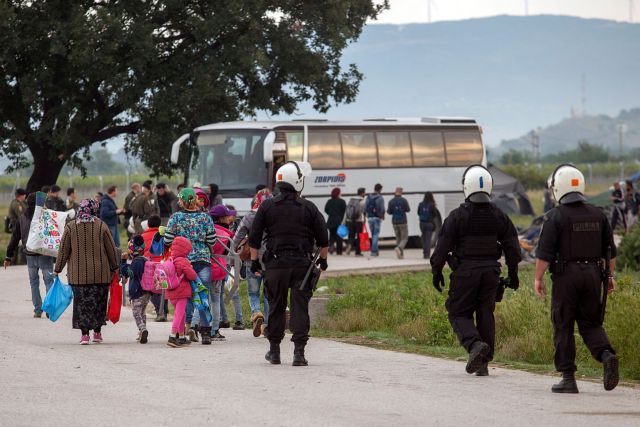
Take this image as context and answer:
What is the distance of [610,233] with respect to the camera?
35.8ft

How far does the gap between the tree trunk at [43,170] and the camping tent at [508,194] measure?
71.1 feet

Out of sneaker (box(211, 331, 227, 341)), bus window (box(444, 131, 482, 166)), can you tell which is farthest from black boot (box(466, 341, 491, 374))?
bus window (box(444, 131, 482, 166))

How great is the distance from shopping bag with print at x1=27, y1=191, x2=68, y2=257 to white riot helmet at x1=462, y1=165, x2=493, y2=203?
8514 millimetres

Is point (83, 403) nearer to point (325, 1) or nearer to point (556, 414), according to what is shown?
point (556, 414)

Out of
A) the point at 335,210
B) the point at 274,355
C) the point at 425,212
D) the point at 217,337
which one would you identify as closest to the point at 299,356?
the point at 274,355

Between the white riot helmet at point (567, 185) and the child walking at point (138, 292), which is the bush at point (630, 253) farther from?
the white riot helmet at point (567, 185)

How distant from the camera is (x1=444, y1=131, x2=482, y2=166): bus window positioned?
133 feet

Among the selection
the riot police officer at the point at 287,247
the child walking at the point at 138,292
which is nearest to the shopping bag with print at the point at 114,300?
the child walking at the point at 138,292

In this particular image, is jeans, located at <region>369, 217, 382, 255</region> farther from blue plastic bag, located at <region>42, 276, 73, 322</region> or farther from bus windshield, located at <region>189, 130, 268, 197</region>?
blue plastic bag, located at <region>42, 276, 73, 322</region>

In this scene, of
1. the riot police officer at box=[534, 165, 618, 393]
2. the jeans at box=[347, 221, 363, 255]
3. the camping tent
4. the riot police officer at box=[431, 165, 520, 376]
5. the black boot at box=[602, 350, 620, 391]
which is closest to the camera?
the black boot at box=[602, 350, 620, 391]

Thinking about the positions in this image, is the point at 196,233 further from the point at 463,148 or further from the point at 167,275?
the point at 463,148

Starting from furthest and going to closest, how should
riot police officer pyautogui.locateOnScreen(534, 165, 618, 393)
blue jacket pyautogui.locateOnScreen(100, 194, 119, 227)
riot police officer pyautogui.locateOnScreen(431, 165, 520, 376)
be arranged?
Answer: blue jacket pyautogui.locateOnScreen(100, 194, 119, 227) < riot police officer pyautogui.locateOnScreen(431, 165, 520, 376) < riot police officer pyautogui.locateOnScreen(534, 165, 618, 393)

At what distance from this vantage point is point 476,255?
460 inches

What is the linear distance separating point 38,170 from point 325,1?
9.96 meters
